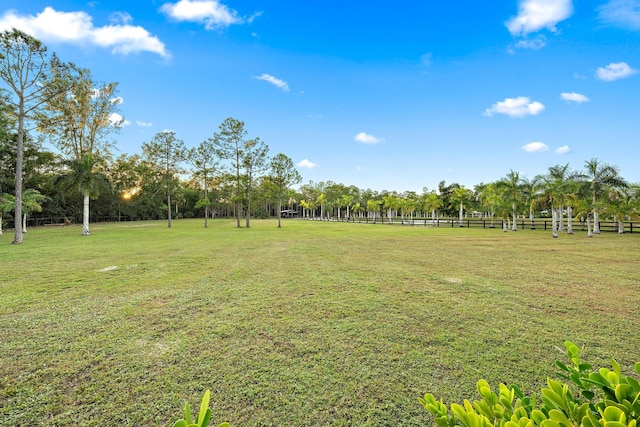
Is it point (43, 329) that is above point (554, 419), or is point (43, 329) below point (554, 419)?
below

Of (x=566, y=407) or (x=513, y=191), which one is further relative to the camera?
(x=513, y=191)

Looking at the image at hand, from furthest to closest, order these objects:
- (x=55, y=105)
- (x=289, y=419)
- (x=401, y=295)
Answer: (x=55, y=105) < (x=401, y=295) < (x=289, y=419)

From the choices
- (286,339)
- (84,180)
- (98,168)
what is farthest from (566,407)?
(98,168)

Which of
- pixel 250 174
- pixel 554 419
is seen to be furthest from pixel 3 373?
pixel 250 174

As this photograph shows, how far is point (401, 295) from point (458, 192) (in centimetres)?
4104

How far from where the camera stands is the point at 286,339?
3.99 metres

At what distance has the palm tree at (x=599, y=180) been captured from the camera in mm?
21625

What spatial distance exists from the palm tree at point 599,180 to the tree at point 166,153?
38.2 metres

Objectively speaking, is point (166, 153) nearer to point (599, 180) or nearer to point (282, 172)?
point (282, 172)

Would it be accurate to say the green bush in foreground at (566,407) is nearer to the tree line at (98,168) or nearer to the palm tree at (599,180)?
the tree line at (98,168)

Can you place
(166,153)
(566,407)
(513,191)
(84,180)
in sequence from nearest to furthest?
(566,407) → (84,180) → (513,191) → (166,153)

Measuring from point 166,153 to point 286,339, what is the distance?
33956 mm

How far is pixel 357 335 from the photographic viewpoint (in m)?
4.12

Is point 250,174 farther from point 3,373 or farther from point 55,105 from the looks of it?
point 3,373
